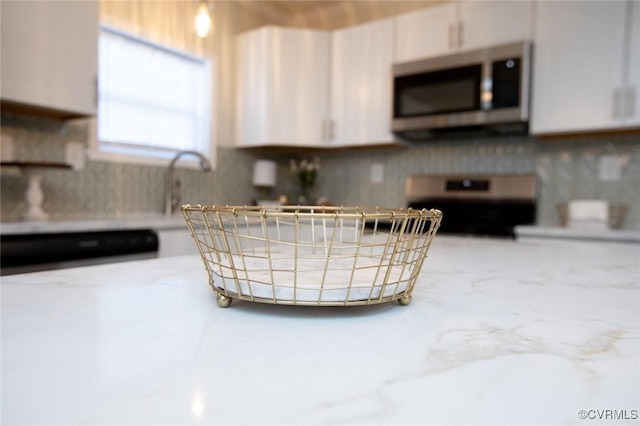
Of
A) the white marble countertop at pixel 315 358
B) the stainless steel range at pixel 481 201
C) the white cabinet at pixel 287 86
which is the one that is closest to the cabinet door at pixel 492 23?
the stainless steel range at pixel 481 201

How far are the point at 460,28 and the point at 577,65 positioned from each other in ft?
2.30

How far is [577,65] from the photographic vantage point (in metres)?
2.36

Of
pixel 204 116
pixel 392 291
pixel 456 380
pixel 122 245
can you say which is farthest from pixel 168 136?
pixel 456 380

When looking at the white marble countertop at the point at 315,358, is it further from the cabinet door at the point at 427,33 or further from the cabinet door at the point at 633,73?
the cabinet door at the point at 427,33

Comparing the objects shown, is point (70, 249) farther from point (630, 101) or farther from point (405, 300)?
point (630, 101)

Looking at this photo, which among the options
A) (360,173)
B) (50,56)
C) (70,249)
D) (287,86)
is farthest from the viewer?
(360,173)

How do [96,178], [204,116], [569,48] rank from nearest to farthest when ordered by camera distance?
[569,48] < [96,178] < [204,116]

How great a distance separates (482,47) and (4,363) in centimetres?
278

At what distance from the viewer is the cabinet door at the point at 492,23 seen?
8.17ft

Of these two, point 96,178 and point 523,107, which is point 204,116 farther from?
point 523,107

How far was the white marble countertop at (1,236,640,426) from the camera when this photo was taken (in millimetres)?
290

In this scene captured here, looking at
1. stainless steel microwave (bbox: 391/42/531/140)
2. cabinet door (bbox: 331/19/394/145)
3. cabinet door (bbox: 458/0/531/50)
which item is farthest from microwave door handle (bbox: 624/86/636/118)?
cabinet door (bbox: 331/19/394/145)

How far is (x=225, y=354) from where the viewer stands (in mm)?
383

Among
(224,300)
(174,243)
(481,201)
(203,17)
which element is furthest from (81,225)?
(481,201)
